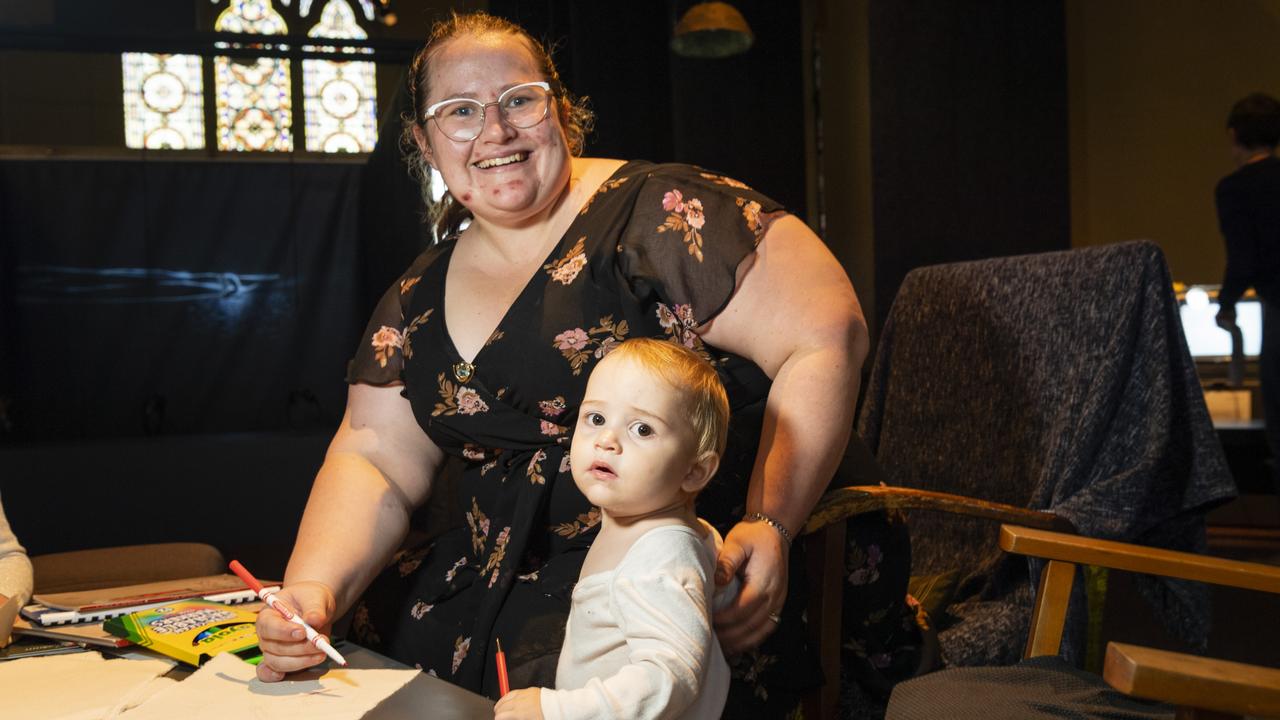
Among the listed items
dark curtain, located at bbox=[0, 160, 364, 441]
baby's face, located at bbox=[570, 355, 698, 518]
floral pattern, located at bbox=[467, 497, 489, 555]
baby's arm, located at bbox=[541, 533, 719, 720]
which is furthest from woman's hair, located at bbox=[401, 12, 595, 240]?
dark curtain, located at bbox=[0, 160, 364, 441]

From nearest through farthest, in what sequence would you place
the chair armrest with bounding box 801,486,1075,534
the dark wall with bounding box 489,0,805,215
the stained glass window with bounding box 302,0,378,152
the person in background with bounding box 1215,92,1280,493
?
the chair armrest with bounding box 801,486,1075,534 → the person in background with bounding box 1215,92,1280,493 → the stained glass window with bounding box 302,0,378,152 → the dark wall with bounding box 489,0,805,215

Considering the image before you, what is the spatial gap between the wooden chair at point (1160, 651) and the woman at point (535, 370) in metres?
0.20

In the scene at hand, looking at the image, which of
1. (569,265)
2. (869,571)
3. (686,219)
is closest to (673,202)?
(686,219)

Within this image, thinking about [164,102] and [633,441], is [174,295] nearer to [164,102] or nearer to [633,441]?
[164,102]

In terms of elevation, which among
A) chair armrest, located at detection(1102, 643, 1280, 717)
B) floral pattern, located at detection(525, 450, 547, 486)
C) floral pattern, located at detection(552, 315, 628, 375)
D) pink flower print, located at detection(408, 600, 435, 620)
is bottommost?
pink flower print, located at detection(408, 600, 435, 620)

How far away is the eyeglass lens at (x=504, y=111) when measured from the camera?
1491 mm

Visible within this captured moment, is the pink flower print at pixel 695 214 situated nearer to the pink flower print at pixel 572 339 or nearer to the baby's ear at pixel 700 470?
the pink flower print at pixel 572 339

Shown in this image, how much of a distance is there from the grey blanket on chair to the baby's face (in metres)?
0.93

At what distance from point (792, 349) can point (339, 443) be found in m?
0.67

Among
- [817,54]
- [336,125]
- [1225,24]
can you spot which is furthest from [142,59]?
[1225,24]

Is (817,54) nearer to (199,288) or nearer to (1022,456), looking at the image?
(199,288)

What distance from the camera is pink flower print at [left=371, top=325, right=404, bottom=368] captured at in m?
1.60

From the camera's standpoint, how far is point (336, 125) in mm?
5730

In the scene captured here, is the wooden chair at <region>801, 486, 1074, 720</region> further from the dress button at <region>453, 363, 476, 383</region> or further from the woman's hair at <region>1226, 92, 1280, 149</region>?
the woman's hair at <region>1226, 92, 1280, 149</region>
